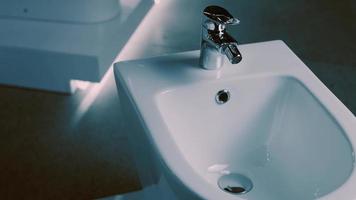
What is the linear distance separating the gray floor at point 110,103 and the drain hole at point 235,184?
0.58 meters

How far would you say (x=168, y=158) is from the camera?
610 mm

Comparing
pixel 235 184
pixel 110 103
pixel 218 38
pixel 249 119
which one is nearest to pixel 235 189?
pixel 235 184

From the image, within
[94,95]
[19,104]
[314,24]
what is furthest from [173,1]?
[19,104]

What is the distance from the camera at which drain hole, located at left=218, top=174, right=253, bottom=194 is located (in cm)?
77

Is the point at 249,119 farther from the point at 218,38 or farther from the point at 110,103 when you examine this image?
the point at 110,103

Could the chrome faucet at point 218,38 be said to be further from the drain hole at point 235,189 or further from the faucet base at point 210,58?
the drain hole at point 235,189

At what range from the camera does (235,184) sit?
2.55 feet

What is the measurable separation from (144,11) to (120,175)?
95cm

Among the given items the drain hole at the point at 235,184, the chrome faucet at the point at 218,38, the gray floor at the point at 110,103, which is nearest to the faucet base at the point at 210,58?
the chrome faucet at the point at 218,38

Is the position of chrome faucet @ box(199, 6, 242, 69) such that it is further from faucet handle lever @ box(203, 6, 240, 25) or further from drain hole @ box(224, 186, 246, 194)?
drain hole @ box(224, 186, 246, 194)

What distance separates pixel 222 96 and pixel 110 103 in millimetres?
894

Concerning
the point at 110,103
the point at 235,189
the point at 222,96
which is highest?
the point at 222,96

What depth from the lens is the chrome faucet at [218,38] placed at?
2.38 feet

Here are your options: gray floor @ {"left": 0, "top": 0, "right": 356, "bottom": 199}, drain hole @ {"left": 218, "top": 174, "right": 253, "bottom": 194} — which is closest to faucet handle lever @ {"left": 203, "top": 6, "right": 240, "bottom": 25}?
drain hole @ {"left": 218, "top": 174, "right": 253, "bottom": 194}
